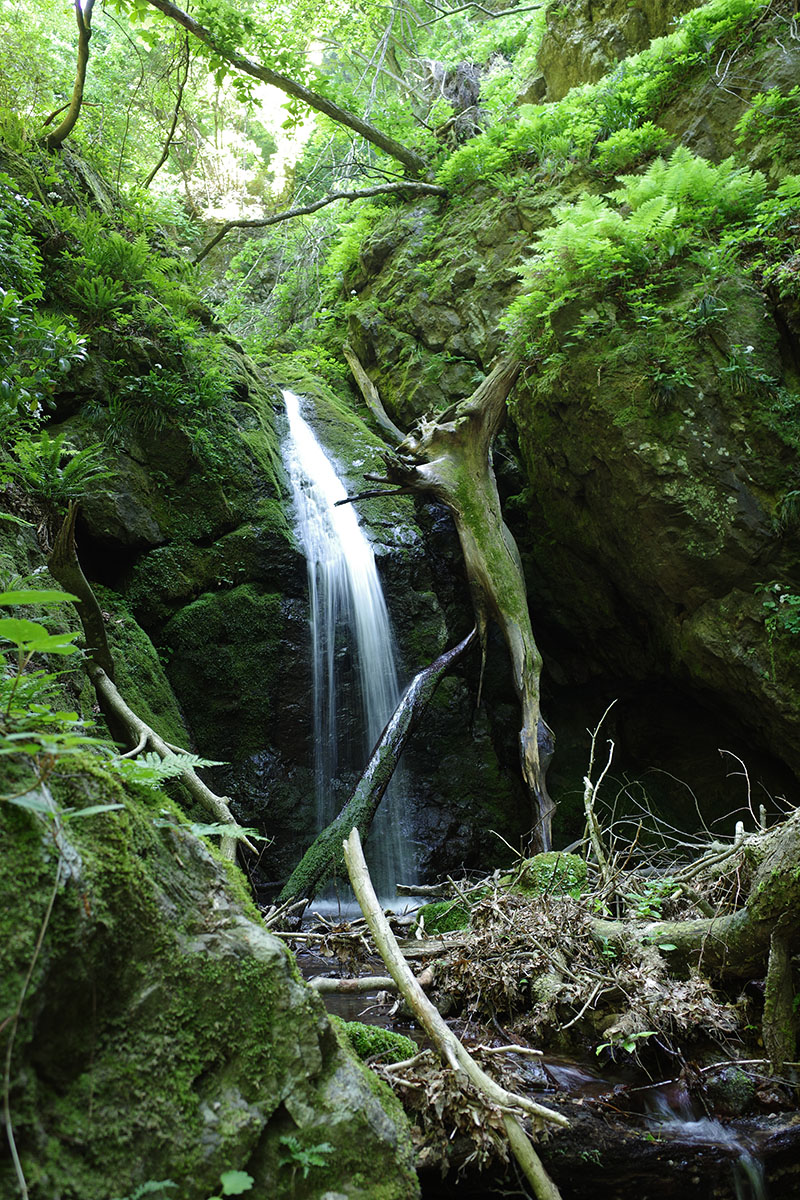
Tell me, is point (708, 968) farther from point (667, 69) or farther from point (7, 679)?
point (667, 69)

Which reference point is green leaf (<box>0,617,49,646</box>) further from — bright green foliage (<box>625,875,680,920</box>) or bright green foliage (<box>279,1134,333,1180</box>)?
bright green foliage (<box>625,875,680,920</box>)

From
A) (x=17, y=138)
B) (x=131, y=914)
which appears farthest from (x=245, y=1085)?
(x=17, y=138)

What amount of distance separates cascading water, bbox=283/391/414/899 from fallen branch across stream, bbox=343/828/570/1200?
450cm

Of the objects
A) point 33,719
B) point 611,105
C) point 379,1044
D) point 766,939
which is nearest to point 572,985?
point 766,939

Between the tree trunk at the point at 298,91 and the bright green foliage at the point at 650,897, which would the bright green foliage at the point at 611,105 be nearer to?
the tree trunk at the point at 298,91

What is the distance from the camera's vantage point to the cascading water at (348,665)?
7.07 meters

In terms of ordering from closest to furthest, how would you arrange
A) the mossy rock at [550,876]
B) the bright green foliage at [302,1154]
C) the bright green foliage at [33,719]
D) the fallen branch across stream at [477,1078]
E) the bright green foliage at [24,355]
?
the bright green foliage at [33,719]
the bright green foliage at [302,1154]
the fallen branch across stream at [477,1078]
the mossy rock at [550,876]
the bright green foliage at [24,355]

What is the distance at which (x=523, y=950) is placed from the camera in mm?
3262

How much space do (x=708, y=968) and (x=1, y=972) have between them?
3.06m

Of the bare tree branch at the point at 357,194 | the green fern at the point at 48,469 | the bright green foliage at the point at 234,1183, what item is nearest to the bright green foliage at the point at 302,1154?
the bright green foliage at the point at 234,1183

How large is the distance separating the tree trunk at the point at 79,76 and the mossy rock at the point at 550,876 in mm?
8737

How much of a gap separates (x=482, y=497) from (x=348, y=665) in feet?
8.46

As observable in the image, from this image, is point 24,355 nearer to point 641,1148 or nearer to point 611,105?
point 641,1148

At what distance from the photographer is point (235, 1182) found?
50.6 inches
